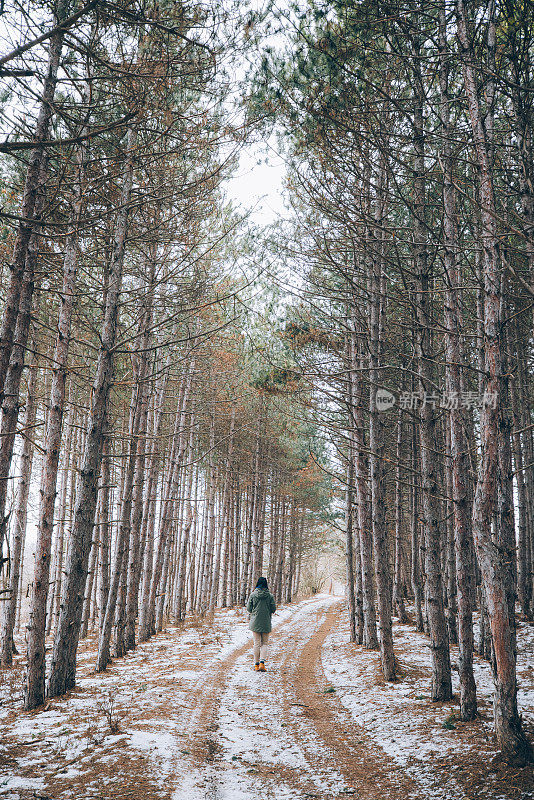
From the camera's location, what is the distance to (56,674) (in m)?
7.39

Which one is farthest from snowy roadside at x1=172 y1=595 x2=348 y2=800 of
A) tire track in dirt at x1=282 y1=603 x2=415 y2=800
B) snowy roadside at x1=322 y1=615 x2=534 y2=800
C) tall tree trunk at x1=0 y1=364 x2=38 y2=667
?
tall tree trunk at x1=0 y1=364 x2=38 y2=667

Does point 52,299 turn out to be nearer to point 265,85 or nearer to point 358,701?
point 265,85

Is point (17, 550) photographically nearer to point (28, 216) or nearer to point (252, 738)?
point (252, 738)

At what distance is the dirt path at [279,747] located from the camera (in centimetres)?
448

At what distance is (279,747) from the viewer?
553cm

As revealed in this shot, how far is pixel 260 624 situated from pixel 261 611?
27cm

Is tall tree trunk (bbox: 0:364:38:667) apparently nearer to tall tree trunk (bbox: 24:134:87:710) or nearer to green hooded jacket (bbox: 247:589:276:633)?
tall tree trunk (bbox: 24:134:87:710)

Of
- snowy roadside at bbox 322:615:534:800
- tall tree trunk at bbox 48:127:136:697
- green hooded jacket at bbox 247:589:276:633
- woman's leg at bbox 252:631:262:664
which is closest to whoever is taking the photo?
snowy roadside at bbox 322:615:534:800

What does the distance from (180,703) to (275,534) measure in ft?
62.9

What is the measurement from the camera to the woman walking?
9.77 m

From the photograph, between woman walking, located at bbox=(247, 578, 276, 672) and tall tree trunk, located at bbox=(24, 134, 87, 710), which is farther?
woman walking, located at bbox=(247, 578, 276, 672)

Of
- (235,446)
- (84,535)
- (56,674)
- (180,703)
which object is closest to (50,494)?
(84,535)

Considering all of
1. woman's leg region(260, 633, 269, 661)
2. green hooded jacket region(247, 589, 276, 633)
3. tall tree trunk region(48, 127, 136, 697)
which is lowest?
woman's leg region(260, 633, 269, 661)

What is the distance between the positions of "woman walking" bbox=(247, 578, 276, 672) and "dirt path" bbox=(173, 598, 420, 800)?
571 mm
